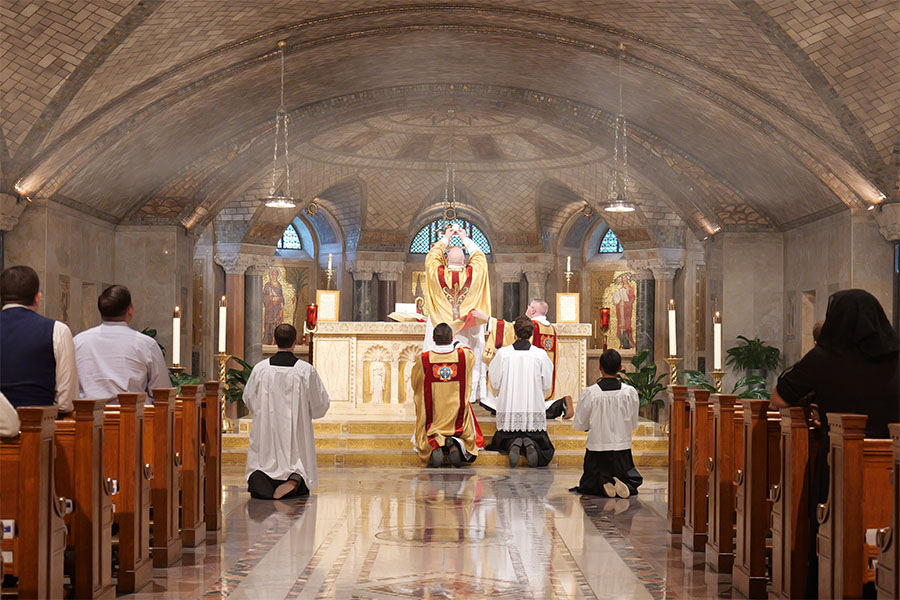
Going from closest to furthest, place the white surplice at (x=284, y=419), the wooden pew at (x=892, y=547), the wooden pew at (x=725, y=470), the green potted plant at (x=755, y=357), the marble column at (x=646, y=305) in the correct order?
the wooden pew at (x=892, y=547) < the wooden pew at (x=725, y=470) < the white surplice at (x=284, y=419) < the green potted plant at (x=755, y=357) < the marble column at (x=646, y=305)

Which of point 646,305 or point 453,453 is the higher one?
point 646,305

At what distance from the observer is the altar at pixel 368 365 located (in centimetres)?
1400

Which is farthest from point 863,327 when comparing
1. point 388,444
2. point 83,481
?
point 388,444

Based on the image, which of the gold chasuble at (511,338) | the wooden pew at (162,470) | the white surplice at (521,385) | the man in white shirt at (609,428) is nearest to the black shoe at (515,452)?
the white surplice at (521,385)

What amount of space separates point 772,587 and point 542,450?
6425 millimetres

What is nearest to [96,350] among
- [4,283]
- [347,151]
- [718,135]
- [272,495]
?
[4,283]

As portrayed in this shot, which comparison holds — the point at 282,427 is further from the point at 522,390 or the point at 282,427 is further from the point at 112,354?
the point at 522,390

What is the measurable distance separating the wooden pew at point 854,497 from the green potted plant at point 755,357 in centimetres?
1226

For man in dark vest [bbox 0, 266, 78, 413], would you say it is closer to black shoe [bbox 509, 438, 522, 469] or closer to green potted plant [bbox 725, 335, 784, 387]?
black shoe [bbox 509, 438, 522, 469]

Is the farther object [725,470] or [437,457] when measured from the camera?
[437,457]

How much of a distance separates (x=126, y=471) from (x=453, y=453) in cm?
627

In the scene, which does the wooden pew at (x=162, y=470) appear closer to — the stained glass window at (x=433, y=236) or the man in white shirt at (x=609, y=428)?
the man in white shirt at (x=609, y=428)

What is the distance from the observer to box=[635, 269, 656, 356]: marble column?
22219 mm

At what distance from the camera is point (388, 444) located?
41.3 feet
